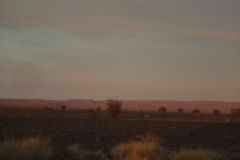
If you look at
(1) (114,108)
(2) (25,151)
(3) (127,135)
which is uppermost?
(1) (114,108)

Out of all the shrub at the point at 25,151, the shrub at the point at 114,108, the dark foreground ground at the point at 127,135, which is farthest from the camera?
the shrub at the point at 114,108

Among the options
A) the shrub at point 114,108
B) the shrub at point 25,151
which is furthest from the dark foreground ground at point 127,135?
the shrub at point 114,108

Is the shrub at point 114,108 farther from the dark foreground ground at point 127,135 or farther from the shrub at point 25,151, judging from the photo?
the shrub at point 25,151

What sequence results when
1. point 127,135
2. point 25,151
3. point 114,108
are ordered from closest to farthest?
point 25,151, point 127,135, point 114,108

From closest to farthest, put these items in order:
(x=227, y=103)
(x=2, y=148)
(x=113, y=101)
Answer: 1. (x=2, y=148)
2. (x=113, y=101)
3. (x=227, y=103)

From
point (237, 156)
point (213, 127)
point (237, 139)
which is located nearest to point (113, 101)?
point (213, 127)

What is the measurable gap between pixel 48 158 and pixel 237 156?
8219 millimetres

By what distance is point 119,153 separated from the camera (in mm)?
13141

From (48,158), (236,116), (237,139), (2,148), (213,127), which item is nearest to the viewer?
(2,148)

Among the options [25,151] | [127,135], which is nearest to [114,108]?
[127,135]

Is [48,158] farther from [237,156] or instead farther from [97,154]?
[237,156]

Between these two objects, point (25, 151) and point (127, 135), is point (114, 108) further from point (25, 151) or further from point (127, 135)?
point (25, 151)

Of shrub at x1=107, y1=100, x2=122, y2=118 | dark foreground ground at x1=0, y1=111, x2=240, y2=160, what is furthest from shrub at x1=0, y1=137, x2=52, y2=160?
shrub at x1=107, y1=100, x2=122, y2=118

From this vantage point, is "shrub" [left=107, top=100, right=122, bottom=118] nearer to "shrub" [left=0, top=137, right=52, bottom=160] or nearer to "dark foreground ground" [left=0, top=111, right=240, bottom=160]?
"dark foreground ground" [left=0, top=111, right=240, bottom=160]
